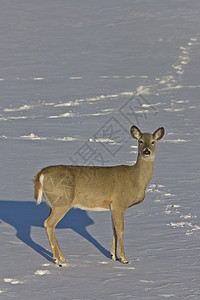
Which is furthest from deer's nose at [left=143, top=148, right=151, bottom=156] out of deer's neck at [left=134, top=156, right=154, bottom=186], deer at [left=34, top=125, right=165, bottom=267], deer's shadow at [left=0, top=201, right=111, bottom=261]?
deer's shadow at [left=0, top=201, right=111, bottom=261]

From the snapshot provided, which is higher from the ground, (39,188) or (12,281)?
(39,188)

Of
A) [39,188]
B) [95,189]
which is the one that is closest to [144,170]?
[95,189]

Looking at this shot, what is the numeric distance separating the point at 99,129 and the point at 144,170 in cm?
885

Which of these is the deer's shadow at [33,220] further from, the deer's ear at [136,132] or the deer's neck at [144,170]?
the deer's ear at [136,132]

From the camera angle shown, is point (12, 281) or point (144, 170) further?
point (144, 170)

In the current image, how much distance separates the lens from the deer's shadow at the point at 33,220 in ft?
27.5

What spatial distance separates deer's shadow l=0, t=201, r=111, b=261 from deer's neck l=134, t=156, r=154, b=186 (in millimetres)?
1093

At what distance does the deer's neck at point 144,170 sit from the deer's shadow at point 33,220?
1093 millimetres

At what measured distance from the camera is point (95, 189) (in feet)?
25.8

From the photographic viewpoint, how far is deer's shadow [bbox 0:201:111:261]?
27.5ft

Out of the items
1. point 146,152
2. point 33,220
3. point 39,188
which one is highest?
point 146,152

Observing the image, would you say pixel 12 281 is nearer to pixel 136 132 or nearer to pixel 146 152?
pixel 146 152

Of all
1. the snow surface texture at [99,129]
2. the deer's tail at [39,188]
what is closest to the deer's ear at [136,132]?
the snow surface texture at [99,129]

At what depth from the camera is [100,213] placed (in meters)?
10.1
